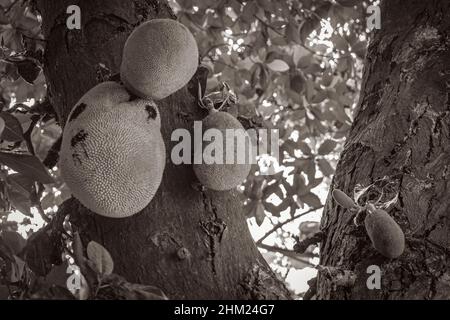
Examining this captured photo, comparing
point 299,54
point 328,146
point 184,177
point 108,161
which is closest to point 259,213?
point 328,146

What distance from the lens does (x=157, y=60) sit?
1024 mm

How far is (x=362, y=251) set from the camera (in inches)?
42.9

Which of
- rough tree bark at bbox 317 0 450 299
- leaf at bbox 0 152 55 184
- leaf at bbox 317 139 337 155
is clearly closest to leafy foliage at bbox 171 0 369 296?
leaf at bbox 317 139 337 155

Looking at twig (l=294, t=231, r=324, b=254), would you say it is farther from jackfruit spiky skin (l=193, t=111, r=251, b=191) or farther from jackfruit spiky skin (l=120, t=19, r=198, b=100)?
jackfruit spiky skin (l=120, t=19, r=198, b=100)

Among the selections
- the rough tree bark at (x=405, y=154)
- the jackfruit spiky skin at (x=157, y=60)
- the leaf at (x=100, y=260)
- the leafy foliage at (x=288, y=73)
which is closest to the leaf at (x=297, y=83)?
the leafy foliage at (x=288, y=73)

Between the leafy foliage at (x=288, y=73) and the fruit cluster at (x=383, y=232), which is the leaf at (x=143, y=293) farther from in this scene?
the leafy foliage at (x=288, y=73)

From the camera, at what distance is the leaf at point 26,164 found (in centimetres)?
95

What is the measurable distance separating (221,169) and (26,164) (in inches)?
14.4

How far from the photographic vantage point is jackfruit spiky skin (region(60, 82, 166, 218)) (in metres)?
0.92

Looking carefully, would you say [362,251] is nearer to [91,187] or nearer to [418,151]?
[418,151]

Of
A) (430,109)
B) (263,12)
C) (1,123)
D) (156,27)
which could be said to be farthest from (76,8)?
(263,12)

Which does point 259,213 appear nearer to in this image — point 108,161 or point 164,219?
point 164,219

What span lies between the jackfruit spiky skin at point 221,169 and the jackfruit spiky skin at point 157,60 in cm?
10

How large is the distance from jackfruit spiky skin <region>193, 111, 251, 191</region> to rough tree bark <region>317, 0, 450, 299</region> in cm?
28
